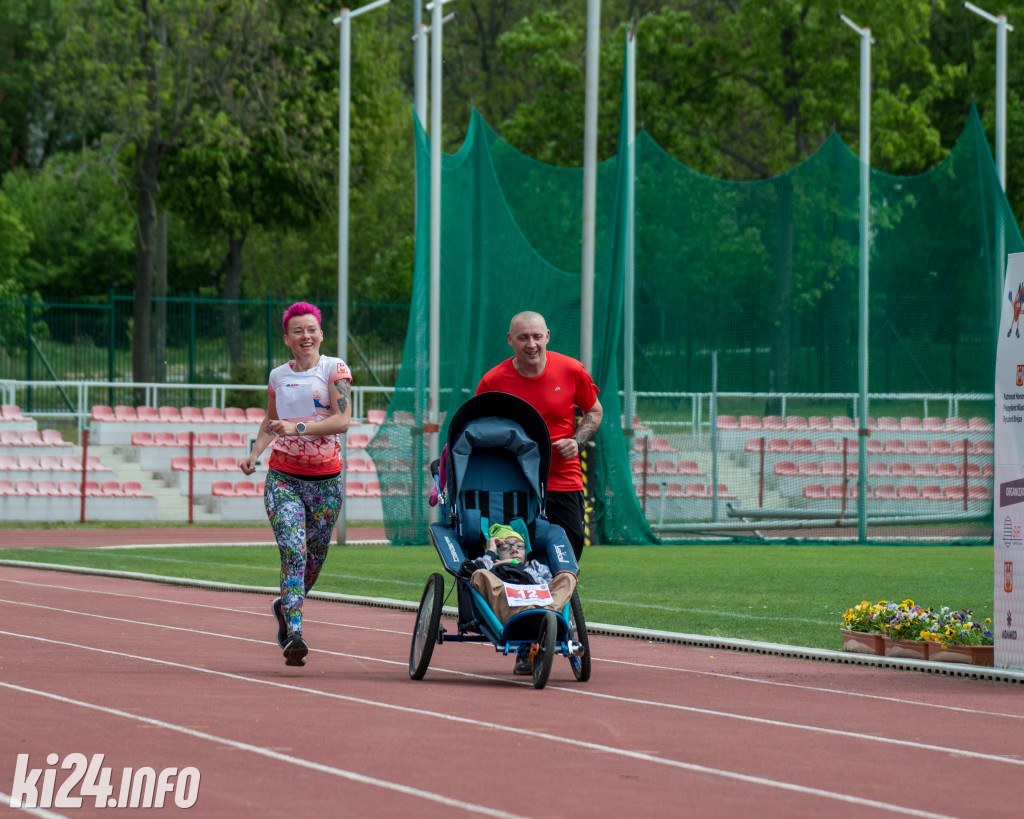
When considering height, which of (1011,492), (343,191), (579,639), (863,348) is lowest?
(579,639)

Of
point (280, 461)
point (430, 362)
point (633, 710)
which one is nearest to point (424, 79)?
point (430, 362)

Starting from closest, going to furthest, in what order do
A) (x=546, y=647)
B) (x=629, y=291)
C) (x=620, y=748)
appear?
1. (x=620, y=748)
2. (x=546, y=647)
3. (x=629, y=291)

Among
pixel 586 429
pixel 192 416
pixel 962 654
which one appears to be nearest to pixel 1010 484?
pixel 962 654

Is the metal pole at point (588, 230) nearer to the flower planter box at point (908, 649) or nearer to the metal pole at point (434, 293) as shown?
the metal pole at point (434, 293)

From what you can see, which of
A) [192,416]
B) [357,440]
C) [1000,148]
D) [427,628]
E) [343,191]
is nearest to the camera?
[427,628]

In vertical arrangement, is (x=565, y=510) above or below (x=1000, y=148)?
below

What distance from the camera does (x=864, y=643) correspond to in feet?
33.8

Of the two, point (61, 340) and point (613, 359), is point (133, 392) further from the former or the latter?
point (613, 359)

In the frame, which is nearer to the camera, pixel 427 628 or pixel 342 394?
pixel 427 628

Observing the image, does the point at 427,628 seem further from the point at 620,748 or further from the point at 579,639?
the point at 620,748

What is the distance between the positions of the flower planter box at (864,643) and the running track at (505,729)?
0.41 meters

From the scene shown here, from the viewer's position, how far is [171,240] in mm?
58312

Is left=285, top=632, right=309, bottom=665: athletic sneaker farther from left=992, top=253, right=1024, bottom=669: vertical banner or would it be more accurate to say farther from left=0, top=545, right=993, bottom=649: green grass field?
left=992, top=253, right=1024, bottom=669: vertical banner

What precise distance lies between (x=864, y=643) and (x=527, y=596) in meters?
2.89
